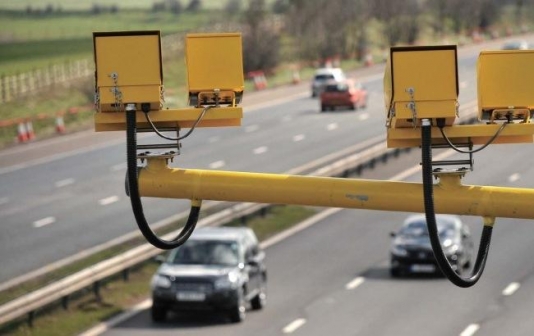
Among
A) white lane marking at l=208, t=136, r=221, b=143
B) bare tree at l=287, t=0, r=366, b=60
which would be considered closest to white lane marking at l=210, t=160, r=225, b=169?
white lane marking at l=208, t=136, r=221, b=143

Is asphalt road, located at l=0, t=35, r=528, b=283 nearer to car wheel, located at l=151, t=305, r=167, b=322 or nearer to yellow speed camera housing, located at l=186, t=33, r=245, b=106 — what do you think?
car wheel, located at l=151, t=305, r=167, b=322

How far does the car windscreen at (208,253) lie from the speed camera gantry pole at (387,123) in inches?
784

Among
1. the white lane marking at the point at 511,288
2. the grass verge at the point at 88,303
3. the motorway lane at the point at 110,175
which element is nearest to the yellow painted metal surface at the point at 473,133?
the grass verge at the point at 88,303

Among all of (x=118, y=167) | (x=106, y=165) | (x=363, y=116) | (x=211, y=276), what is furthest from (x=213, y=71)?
(x=363, y=116)

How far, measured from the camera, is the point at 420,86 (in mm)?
10023

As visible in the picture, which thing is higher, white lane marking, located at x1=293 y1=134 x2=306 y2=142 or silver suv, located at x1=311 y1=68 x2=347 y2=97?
silver suv, located at x1=311 y1=68 x2=347 y2=97

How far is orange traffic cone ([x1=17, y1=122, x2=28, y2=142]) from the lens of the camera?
56000 mm

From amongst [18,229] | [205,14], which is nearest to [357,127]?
[18,229]

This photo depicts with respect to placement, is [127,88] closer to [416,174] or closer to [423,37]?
[416,174]

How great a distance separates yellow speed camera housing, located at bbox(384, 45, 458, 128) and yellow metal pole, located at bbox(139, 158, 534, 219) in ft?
1.48

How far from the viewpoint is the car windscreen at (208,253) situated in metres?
30.5

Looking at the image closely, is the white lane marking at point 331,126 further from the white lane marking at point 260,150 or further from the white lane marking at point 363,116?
the white lane marking at point 260,150

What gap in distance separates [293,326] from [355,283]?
547cm

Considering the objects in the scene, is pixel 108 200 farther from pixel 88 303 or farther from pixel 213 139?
pixel 213 139
